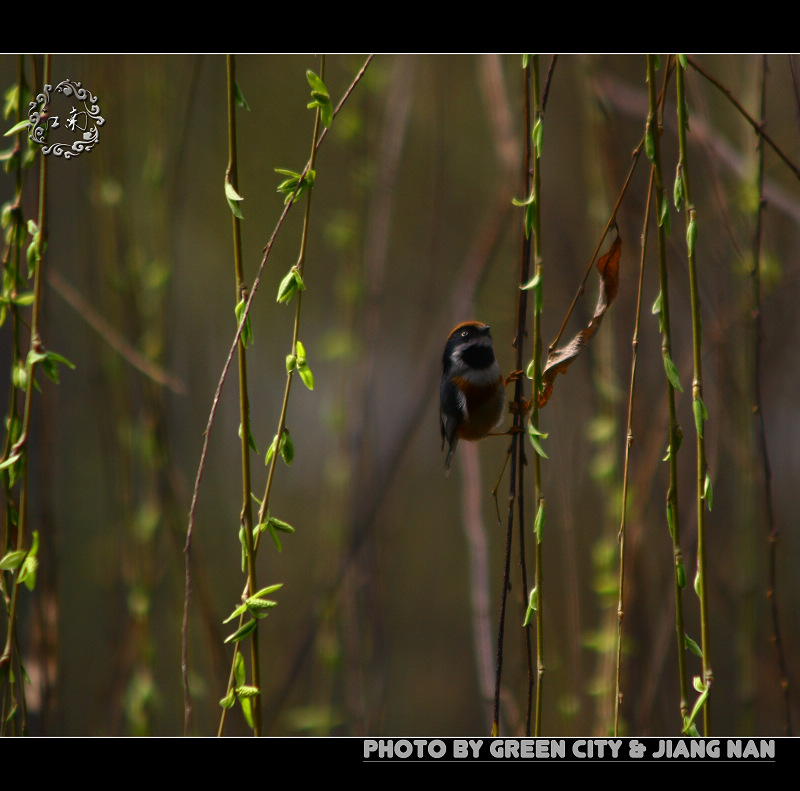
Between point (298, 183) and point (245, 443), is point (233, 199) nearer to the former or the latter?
point (298, 183)

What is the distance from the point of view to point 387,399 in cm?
227

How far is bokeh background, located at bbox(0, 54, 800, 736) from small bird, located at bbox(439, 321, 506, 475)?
6 centimetres

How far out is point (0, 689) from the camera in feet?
2.90

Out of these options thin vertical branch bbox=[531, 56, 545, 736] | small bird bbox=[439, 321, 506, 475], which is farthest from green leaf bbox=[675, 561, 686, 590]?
small bird bbox=[439, 321, 506, 475]

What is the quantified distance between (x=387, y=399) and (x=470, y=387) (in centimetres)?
79

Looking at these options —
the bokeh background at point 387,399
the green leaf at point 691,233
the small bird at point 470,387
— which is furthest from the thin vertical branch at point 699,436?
the small bird at point 470,387

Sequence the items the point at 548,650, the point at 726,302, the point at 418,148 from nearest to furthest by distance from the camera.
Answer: the point at 726,302
the point at 548,650
the point at 418,148

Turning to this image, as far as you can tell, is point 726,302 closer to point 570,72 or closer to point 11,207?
point 570,72

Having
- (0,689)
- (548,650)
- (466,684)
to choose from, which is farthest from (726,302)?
(466,684)

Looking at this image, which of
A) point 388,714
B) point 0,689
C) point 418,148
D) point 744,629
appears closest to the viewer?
point 0,689

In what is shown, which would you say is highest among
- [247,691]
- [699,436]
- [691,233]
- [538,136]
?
[538,136]

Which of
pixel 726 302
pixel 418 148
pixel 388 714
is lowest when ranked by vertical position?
pixel 388 714

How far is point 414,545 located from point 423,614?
28 cm

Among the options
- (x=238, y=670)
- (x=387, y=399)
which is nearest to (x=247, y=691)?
(x=238, y=670)
